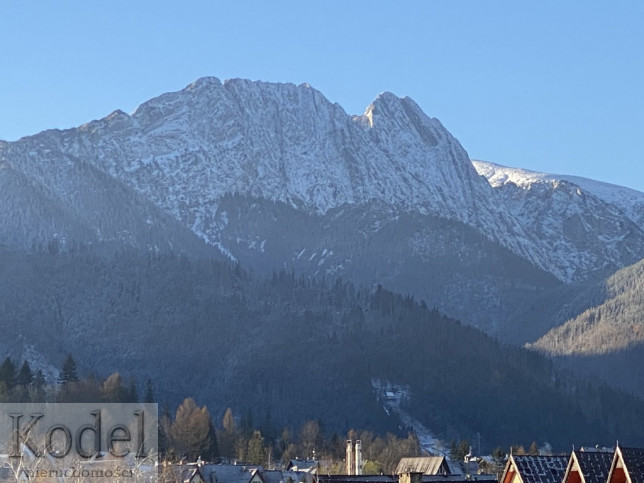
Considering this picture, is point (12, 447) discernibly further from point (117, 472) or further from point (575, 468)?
point (575, 468)

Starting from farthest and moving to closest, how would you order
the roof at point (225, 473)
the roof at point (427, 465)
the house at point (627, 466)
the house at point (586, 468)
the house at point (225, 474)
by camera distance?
the roof at point (225, 473) < the house at point (225, 474) < the roof at point (427, 465) < the house at point (586, 468) < the house at point (627, 466)

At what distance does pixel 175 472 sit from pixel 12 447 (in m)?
38.3

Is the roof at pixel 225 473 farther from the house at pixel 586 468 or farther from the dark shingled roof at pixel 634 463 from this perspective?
the dark shingled roof at pixel 634 463

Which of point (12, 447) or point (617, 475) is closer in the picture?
point (617, 475)

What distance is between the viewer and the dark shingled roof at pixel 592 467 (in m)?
76.8

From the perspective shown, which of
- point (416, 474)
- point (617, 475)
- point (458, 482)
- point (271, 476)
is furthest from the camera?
point (271, 476)

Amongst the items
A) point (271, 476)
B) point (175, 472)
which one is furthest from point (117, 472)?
point (271, 476)

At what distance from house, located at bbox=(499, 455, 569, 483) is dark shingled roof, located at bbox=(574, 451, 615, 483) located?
245 inches

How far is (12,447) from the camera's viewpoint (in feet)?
434

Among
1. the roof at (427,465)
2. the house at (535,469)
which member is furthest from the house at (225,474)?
the house at (535,469)

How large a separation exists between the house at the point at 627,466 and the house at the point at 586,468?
Result: 306cm

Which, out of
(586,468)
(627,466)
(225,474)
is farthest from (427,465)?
(627,466)

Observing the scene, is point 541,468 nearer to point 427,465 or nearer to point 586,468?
point 586,468

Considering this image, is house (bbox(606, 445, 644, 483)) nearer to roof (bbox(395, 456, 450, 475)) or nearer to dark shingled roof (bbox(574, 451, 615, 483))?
dark shingled roof (bbox(574, 451, 615, 483))
